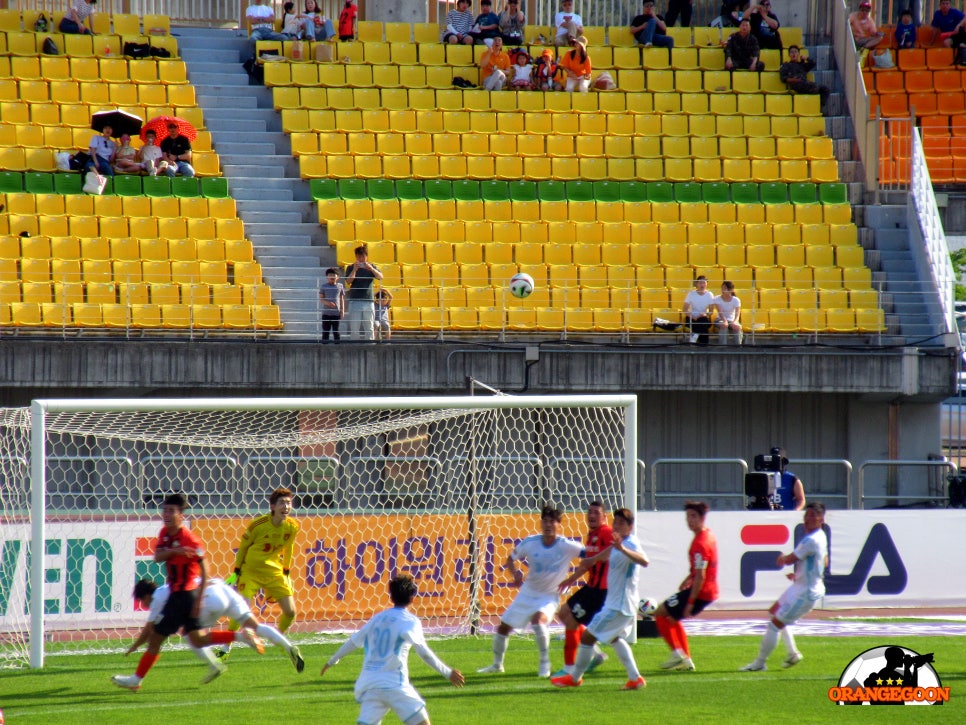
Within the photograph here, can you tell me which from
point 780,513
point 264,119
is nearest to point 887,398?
point 780,513

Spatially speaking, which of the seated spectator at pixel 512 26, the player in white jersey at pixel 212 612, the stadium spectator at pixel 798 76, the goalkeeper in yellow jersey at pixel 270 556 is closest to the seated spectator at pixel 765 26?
the stadium spectator at pixel 798 76

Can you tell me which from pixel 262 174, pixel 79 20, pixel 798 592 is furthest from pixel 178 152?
pixel 798 592

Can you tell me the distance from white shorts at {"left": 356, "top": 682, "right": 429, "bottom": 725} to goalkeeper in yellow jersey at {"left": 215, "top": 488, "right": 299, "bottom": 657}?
423 cm

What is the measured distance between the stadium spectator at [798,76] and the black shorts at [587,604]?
15599 millimetres

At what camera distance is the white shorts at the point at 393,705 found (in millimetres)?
7633

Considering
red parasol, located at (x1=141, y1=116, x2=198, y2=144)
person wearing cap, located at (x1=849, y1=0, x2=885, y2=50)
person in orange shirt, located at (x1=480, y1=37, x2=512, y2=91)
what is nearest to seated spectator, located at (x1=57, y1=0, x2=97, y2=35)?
red parasol, located at (x1=141, y1=116, x2=198, y2=144)

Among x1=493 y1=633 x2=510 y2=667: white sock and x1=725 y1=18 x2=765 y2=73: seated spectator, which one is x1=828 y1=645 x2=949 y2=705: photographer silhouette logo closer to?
x1=493 y1=633 x2=510 y2=667: white sock

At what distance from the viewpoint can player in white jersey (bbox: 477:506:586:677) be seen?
1100cm

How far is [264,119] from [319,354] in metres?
7.42

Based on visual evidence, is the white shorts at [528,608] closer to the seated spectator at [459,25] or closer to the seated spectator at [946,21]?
the seated spectator at [459,25]

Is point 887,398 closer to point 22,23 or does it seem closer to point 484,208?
point 484,208

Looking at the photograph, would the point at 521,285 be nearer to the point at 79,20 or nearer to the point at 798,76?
the point at 798,76

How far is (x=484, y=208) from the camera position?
21312mm

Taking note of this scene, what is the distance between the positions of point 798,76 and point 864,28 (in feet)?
8.43
